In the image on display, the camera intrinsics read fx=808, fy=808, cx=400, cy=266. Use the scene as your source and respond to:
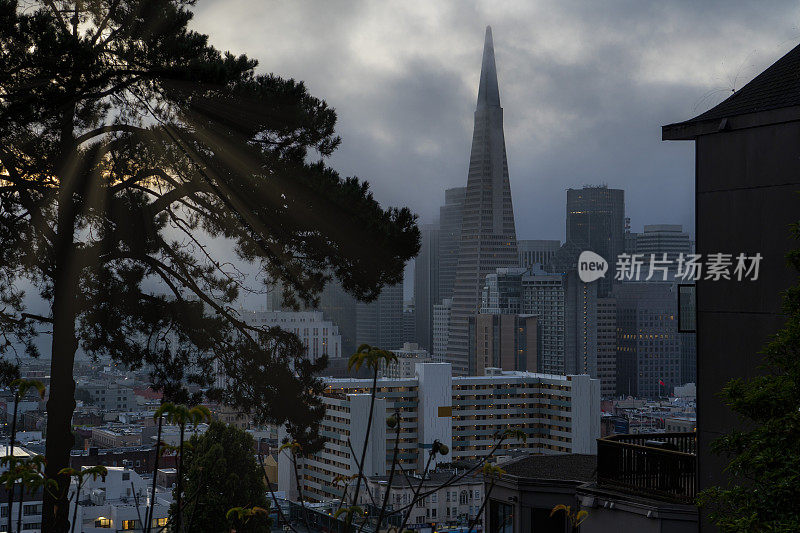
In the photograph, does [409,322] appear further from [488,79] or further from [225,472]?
[225,472]

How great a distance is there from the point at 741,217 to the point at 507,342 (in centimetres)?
12791

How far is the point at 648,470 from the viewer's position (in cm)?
518

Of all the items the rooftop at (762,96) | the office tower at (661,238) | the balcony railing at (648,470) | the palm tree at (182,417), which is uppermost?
the office tower at (661,238)

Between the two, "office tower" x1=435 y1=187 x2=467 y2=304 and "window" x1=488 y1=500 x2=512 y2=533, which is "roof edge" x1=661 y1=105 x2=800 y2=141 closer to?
"window" x1=488 y1=500 x2=512 y2=533

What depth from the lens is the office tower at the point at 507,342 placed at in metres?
128

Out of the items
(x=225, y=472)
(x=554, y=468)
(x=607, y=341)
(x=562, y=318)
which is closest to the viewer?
(x=554, y=468)

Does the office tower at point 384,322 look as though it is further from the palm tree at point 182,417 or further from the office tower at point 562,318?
the palm tree at point 182,417

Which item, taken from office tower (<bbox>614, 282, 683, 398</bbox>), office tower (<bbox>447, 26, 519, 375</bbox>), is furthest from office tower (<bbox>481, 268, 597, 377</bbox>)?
office tower (<bbox>447, 26, 519, 375</bbox>)

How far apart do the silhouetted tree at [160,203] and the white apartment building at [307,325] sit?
1.65 ft

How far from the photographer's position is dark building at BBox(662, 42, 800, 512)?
4340 millimetres

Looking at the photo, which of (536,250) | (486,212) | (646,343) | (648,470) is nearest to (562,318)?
(646,343)

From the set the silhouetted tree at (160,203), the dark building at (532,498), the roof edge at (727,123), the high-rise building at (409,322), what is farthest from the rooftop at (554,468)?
the high-rise building at (409,322)

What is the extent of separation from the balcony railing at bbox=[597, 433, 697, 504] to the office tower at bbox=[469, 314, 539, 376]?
12185 cm

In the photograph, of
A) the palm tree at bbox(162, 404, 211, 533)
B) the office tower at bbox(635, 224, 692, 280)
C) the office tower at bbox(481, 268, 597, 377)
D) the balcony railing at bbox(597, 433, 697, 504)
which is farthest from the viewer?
the office tower at bbox(635, 224, 692, 280)
